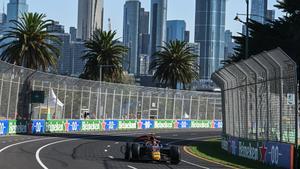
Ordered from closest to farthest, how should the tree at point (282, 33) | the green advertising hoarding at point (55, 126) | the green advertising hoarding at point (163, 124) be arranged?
the tree at point (282, 33)
the green advertising hoarding at point (55, 126)
the green advertising hoarding at point (163, 124)

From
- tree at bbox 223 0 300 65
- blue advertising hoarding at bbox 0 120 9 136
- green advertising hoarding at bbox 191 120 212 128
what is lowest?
blue advertising hoarding at bbox 0 120 9 136

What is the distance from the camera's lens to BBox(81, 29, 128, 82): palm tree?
83.0 meters

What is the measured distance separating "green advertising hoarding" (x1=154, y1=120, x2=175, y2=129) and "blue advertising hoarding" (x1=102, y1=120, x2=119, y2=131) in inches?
343

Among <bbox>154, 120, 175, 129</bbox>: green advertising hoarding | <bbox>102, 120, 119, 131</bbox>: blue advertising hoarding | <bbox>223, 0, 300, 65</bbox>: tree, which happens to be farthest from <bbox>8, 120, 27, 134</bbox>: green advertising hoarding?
<bbox>154, 120, 175, 129</bbox>: green advertising hoarding

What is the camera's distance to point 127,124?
233ft

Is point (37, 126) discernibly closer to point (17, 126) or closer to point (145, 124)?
point (17, 126)

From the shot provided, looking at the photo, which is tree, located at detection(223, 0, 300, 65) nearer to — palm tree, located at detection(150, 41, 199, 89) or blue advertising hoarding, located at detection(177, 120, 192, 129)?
blue advertising hoarding, located at detection(177, 120, 192, 129)

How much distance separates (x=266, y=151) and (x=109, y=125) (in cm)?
4355

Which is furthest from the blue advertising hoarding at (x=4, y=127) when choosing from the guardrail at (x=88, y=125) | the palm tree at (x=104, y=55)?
the palm tree at (x=104, y=55)

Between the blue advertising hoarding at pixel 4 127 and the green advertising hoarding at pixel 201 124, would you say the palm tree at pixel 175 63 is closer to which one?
the green advertising hoarding at pixel 201 124

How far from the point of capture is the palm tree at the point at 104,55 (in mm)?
83000

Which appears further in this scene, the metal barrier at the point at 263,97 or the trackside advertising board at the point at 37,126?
the trackside advertising board at the point at 37,126

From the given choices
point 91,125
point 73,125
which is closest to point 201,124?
point 91,125

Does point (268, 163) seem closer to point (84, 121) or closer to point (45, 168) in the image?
point (45, 168)
